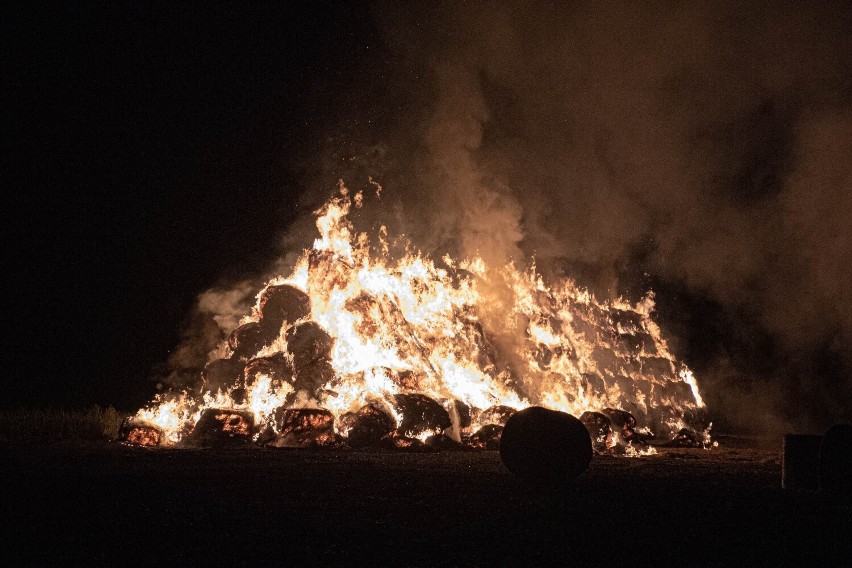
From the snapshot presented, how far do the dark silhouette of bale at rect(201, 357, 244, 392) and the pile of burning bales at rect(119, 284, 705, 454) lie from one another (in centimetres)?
3

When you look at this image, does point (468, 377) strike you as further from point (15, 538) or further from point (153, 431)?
point (15, 538)

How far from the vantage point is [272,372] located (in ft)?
57.7

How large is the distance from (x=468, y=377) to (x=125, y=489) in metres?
11.2

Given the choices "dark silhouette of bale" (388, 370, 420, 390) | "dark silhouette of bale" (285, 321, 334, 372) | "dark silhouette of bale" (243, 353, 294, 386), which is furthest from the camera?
"dark silhouette of bale" (285, 321, 334, 372)

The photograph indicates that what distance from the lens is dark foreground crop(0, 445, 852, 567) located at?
234 inches

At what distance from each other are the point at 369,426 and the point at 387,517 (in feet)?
28.5

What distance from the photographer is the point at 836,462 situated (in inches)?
430

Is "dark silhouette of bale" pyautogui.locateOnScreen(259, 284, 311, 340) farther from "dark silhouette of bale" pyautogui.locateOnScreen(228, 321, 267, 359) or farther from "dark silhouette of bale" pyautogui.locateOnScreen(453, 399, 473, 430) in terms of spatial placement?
"dark silhouette of bale" pyautogui.locateOnScreen(453, 399, 473, 430)

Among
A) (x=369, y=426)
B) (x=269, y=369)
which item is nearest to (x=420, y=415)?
(x=369, y=426)

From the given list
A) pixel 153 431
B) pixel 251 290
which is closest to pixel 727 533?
pixel 153 431

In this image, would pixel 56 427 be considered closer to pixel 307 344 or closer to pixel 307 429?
pixel 307 429

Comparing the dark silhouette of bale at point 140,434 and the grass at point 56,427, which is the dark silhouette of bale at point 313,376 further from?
the grass at point 56,427

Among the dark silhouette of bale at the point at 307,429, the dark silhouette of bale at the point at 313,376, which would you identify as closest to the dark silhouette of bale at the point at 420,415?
the dark silhouette of bale at the point at 307,429

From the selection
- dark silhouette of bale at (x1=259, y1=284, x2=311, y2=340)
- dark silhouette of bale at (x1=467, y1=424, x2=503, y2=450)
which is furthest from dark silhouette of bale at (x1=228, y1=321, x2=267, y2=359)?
dark silhouette of bale at (x1=467, y1=424, x2=503, y2=450)
